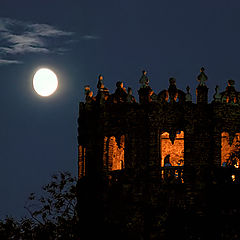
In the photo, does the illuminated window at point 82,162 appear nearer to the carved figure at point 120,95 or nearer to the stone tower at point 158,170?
the stone tower at point 158,170

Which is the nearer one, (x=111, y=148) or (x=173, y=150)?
(x=111, y=148)

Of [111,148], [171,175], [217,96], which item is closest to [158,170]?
[171,175]

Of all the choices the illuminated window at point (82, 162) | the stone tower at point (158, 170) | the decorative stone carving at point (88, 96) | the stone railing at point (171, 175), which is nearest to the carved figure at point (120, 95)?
the stone tower at point (158, 170)

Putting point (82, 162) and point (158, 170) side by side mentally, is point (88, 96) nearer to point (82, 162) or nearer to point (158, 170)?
point (82, 162)

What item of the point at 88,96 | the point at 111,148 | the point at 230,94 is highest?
the point at 230,94

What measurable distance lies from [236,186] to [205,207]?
1832 mm

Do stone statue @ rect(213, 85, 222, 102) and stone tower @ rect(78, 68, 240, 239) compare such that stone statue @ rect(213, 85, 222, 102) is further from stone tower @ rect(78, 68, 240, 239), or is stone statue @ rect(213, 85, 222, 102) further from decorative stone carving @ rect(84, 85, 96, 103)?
decorative stone carving @ rect(84, 85, 96, 103)

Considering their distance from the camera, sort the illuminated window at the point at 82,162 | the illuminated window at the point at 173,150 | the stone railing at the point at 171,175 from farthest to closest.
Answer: the illuminated window at the point at 173,150 < the illuminated window at the point at 82,162 < the stone railing at the point at 171,175

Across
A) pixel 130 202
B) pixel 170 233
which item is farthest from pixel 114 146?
pixel 170 233

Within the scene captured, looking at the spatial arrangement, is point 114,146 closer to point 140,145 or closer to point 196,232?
point 140,145

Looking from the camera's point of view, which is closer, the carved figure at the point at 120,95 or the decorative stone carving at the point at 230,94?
the decorative stone carving at the point at 230,94

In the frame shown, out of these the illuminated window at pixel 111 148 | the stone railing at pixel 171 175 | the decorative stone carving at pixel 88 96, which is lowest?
the stone railing at pixel 171 175

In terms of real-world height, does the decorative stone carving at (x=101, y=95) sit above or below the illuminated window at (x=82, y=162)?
above

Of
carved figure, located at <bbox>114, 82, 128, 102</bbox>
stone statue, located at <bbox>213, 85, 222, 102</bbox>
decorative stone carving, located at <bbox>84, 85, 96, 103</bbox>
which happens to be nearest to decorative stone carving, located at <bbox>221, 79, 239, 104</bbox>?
stone statue, located at <bbox>213, 85, 222, 102</bbox>
